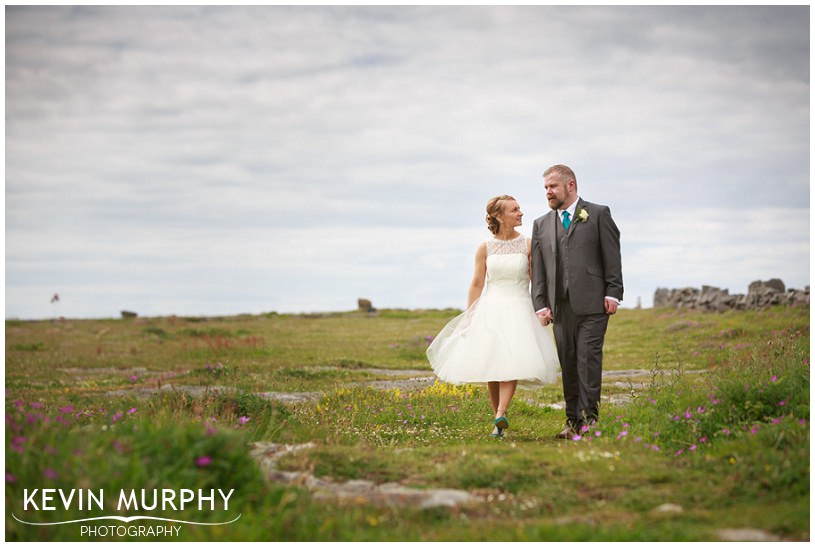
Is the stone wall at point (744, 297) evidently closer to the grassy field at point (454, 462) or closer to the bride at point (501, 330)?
the grassy field at point (454, 462)

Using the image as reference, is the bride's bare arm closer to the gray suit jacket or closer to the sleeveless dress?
the sleeveless dress

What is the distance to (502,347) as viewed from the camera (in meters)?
9.40

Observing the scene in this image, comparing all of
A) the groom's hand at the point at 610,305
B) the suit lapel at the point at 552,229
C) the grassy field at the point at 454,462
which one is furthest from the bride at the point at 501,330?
the groom's hand at the point at 610,305

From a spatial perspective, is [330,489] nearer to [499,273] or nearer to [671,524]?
[671,524]

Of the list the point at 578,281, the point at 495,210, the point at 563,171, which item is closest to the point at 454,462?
the point at 578,281

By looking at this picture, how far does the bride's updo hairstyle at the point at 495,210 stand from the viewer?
9.70 m

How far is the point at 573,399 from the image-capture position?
9570 millimetres

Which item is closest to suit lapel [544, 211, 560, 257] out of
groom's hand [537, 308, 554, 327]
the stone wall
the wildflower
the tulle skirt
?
groom's hand [537, 308, 554, 327]

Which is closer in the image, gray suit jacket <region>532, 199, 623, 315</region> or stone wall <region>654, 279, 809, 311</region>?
gray suit jacket <region>532, 199, 623, 315</region>

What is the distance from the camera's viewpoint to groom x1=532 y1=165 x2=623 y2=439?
29.7 ft

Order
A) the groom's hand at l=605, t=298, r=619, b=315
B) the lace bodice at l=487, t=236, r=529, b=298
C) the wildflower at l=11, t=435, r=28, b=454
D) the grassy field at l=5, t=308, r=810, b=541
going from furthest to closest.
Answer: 1. the lace bodice at l=487, t=236, r=529, b=298
2. the groom's hand at l=605, t=298, r=619, b=315
3. the wildflower at l=11, t=435, r=28, b=454
4. the grassy field at l=5, t=308, r=810, b=541

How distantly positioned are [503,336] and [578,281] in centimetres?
117

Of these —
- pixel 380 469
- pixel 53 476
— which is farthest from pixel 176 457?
pixel 380 469

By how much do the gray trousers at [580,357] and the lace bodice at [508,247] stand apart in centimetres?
88
